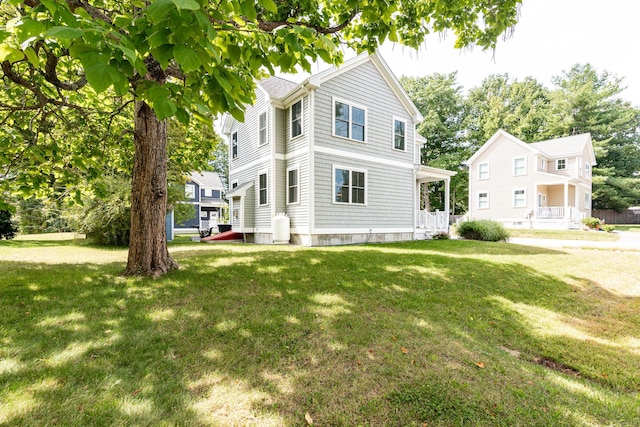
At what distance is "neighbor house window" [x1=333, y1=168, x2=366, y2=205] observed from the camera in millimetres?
11164

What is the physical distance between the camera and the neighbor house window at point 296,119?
11.1 meters

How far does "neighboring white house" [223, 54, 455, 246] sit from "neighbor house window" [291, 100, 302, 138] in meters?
0.04

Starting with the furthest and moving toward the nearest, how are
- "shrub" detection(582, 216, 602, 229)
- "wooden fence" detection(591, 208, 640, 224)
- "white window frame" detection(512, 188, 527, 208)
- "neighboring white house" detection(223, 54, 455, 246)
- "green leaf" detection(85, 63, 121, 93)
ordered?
"wooden fence" detection(591, 208, 640, 224) → "white window frame" detection(512, 188, 527, 208) → "shrub" detection(582, 216, 602, 229) → "neighboring white house" detection(223, 54, 455, 246) → "green leaf" detection(85, 63, 121, 93)

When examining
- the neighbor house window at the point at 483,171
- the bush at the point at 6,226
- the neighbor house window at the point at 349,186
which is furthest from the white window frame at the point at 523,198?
the bush at the point at 6,226

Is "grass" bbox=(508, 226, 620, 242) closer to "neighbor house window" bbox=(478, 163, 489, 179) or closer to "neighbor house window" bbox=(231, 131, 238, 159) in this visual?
"neighbor house window" bbox=(478, 163, 489, 179)

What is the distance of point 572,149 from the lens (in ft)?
77.3

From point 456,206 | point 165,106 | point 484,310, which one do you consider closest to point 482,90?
point 456,206

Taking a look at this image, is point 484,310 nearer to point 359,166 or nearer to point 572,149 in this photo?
point 359,166

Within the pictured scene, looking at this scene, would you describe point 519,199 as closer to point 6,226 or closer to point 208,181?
point 6,226

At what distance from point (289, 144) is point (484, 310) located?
9124mm

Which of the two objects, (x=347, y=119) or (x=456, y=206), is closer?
(x=347, y=119)

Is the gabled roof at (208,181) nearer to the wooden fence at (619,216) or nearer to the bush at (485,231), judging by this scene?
the bush at (485,231)

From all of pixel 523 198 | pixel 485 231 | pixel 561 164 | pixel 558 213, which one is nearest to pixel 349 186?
pixel 485 231

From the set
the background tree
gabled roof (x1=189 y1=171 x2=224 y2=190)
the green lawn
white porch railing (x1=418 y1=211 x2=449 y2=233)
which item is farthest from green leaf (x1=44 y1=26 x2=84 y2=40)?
gabled roof (x1=189 y1=171 x2=224 y2=190)
